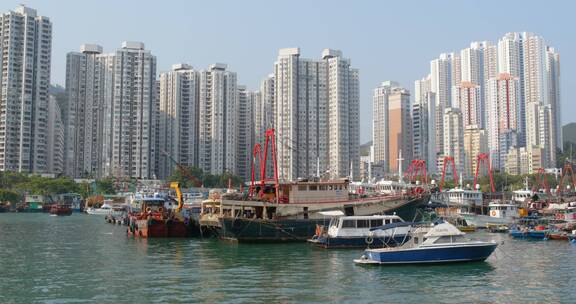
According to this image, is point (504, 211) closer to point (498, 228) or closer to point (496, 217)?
point (496, 217)

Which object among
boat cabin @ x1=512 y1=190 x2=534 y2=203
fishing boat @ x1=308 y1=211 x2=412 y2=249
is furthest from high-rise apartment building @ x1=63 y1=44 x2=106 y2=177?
fishing boat @ x1=308 y1=211 x2=412 y2=249

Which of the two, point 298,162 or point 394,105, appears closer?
point 298,162

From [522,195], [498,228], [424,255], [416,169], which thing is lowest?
[498,228]

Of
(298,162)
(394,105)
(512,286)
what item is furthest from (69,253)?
(394,105)

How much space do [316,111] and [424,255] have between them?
127352mm

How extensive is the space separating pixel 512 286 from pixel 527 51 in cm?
18746

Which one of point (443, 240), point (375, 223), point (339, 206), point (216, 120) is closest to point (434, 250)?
point (443, 240)

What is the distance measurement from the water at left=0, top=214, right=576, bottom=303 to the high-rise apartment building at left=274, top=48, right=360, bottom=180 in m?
112

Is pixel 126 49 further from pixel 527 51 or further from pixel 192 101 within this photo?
pixel 527 51

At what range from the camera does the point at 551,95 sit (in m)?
198

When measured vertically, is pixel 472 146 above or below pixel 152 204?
above

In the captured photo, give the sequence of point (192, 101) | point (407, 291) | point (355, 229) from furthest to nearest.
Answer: point (192, 101) < point (355, 229) < point (407, 291)

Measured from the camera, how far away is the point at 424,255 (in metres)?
31.8

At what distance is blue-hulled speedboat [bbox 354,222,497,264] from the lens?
104ft
